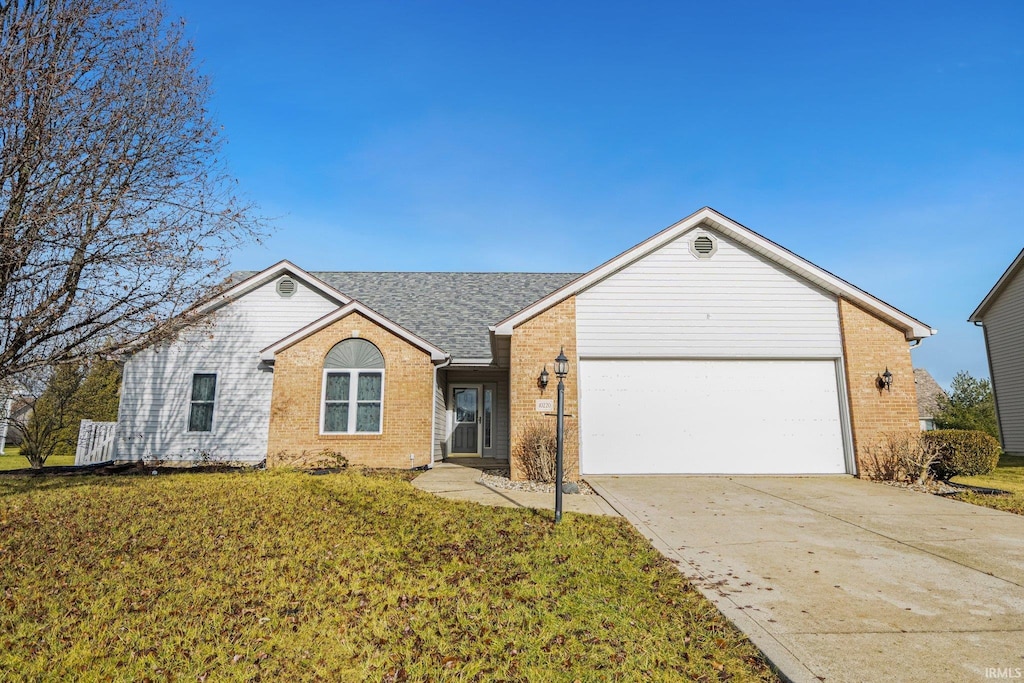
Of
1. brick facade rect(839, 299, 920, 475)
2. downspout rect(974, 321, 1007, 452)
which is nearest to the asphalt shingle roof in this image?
brick facade rect(839, 299, 920, 475)

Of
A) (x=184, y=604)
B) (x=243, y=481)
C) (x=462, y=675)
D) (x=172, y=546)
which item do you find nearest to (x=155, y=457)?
(x=243, y=481)

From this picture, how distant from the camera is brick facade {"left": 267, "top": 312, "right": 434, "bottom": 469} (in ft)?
45.3

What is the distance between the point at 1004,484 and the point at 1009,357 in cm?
1060

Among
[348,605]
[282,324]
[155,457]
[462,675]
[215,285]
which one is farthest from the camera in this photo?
[282,324]

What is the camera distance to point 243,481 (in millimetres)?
10766

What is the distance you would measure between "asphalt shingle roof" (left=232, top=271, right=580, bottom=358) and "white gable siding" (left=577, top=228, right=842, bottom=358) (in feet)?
16.8

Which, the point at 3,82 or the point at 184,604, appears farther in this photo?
the point at 3,82

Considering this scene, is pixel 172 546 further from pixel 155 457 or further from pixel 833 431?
pixel 833 431

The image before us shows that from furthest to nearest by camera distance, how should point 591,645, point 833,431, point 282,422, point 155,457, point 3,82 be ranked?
1. point 155,457
2. point 282,422
3. point 833,431
4. point 3,82
5. point 591,645

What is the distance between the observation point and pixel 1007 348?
18734 mm

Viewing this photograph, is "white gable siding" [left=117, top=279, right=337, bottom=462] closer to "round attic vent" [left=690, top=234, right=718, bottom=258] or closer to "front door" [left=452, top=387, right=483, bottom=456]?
"front door" [left=452, top=387, right=483, bottom=456]

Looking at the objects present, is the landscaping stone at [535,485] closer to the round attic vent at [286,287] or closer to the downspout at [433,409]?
the downspout at [433,409]

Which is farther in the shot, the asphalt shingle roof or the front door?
the front door

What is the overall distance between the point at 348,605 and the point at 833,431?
449 inches
